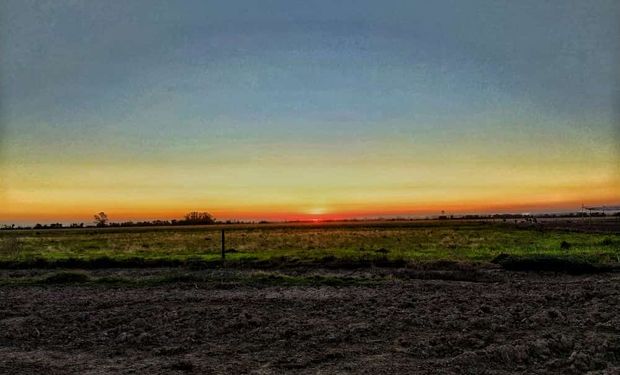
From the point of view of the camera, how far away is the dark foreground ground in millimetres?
9398

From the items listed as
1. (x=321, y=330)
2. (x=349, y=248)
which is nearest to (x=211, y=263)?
(x=321, y=330)

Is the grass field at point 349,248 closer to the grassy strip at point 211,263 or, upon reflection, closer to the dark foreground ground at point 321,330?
the grassy strip at point 211,263

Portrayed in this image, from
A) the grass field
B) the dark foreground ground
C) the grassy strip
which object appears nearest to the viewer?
the dark foreground ground

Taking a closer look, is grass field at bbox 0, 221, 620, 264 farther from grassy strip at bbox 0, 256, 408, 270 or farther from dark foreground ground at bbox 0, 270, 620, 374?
dark foreground ground at bbox 0, 270, 620, 374

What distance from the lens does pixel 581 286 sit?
1648 centimetres

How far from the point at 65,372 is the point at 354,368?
4602 mm

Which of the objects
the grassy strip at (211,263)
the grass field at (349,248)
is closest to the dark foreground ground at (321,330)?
the grassy strip at (211,263)

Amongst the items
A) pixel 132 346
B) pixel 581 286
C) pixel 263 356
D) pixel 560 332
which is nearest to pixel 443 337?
pixel 560 332

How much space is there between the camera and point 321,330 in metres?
11.5

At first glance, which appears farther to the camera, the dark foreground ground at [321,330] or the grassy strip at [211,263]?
the grassy strip at [211,263]

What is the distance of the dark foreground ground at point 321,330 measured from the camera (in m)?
9.40

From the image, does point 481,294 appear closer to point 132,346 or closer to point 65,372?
point 132,346

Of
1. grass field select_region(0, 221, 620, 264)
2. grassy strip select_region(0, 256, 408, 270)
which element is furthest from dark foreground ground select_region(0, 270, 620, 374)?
grass field select_region(0, 221, 620, 264)

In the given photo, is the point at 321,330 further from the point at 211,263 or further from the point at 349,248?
the point at 349,248
